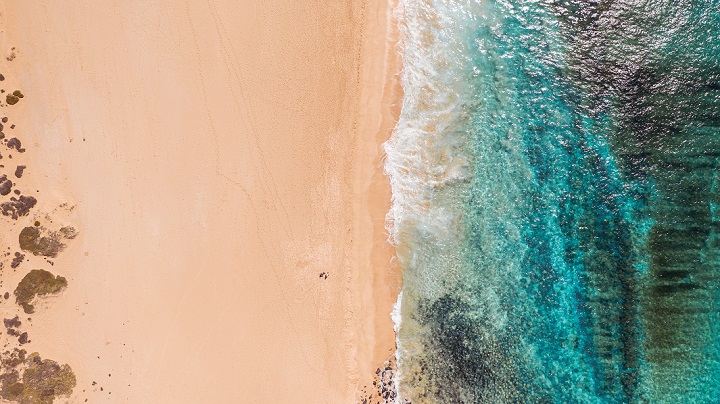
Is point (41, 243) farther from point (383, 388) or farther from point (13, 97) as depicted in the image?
point (383, 388)

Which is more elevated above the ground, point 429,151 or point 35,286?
point 429,151

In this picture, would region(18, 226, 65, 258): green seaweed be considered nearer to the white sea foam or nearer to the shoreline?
the shoreline

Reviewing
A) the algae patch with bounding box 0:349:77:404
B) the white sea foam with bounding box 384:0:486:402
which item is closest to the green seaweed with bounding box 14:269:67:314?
the algae patch with bounding box 0:349:77:404

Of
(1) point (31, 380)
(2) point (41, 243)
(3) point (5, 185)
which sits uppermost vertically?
(3) point (5, 185)

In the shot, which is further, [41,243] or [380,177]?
[380,177]

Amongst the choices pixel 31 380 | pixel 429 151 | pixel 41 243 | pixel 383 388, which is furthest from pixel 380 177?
pixel 31 380

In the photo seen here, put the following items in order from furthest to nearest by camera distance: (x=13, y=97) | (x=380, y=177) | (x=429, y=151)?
(x=429, y=151) < (x=380, y=177) < (x=13, y=97)

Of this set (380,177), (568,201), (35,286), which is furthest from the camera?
(568,201)
